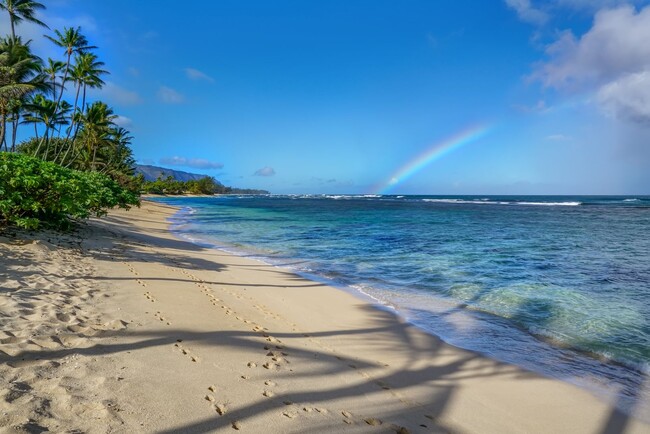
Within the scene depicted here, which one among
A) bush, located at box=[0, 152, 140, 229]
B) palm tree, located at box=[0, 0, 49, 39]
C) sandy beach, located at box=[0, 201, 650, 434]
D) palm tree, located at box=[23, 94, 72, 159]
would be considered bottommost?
sandy beach, located at box=[0, 201, 650, 434]

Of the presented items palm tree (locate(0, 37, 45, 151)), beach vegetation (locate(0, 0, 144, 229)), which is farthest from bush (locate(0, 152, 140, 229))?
palm tree (locate(0, 37, 45, 151))

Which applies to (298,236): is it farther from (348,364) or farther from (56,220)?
(348,364)

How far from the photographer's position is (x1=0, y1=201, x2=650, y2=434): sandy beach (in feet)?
10.8

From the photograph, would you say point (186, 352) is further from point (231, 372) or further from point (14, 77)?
point (14, 77)

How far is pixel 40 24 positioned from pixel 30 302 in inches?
1318

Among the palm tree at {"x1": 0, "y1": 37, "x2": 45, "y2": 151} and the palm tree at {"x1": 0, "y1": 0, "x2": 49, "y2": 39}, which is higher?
the palm tree at {"x1": 0, "y1": 0, "x2": 49, "y2": 39}

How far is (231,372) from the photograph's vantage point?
4.30 m

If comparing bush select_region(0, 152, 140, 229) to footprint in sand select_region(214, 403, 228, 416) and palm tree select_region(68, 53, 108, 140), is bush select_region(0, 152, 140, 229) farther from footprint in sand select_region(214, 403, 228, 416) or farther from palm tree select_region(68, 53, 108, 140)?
palm tree select_region(68, 53, 108, 140)

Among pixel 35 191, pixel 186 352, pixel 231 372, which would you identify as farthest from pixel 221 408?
pixel 35 191

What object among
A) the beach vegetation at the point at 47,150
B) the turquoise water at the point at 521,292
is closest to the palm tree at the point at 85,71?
the beach vegetation at the point at 47,150

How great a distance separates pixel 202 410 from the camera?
3393 millimetres

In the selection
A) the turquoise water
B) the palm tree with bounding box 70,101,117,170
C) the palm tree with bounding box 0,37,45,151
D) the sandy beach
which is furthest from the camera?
the palm tree with bounding box 70,101,117,170

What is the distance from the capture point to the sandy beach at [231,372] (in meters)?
3.28

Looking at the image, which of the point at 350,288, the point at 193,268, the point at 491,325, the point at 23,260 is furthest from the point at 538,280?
the point at 23,260
